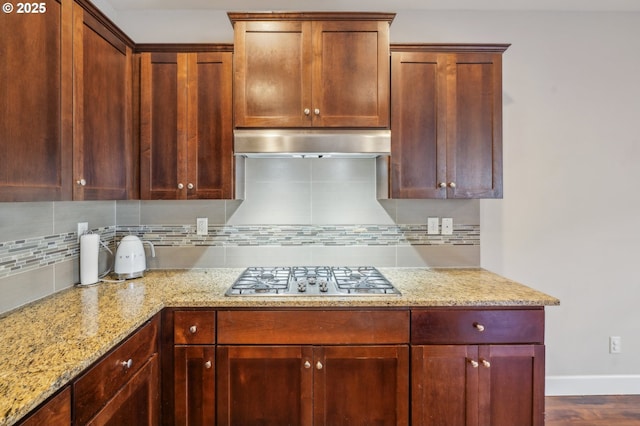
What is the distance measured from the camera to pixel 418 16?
7.66 feet

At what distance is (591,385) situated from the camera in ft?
7.75

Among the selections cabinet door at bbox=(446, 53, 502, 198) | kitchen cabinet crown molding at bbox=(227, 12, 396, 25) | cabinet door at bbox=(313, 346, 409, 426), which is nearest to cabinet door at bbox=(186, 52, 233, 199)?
kitchen cabinet crown molding at bbox=(227, 12, 396, 25)

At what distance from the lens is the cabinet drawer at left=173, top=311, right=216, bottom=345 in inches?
63.4

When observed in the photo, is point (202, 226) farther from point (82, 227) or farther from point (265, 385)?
point (265, 385)

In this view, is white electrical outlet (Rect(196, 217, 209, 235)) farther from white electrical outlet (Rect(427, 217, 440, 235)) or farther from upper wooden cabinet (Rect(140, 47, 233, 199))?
white electrical outlet (Rect(427, 217, 440, 235))

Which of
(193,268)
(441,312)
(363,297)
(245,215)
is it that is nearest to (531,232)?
(441,312)

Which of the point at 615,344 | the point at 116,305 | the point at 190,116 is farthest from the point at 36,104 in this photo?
the point at 615,344

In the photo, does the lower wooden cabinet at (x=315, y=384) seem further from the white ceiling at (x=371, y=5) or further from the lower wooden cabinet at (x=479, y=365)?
the white ceiling at (x=371, y=5)

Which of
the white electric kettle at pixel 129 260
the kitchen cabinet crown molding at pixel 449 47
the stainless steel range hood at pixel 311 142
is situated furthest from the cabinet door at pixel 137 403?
the kitchen cabinet crown molding at pixel 449 47

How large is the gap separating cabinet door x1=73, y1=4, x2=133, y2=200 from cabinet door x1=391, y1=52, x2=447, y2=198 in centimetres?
154

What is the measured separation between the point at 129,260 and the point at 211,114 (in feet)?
3.32

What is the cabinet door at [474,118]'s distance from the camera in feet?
6.40

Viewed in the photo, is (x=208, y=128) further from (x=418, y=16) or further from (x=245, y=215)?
(x=418, y=16)

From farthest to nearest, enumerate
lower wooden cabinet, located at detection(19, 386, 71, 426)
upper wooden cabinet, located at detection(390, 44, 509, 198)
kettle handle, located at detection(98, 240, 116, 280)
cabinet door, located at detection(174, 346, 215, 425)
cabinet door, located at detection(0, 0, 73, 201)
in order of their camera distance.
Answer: kettle handle, located at detection(98, 240, 116, 280)
upper wooden cabinet, located at detection(390, 44, 509, 198)
cabinet door, located at detection(174, 346, 215, 425)
cabinet door, located at detection(0, 0, 73, 201)
lower wooden cabinet, located at detection(19, 386, 71, 426)
